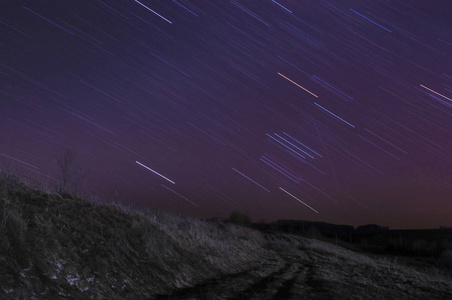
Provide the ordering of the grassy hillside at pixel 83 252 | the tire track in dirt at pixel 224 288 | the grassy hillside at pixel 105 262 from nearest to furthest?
1. the grassy hillside at pixel 83 252
2. the grassy hillside at pixel 105 262
3. the tire track in dirt at pixel 224 288

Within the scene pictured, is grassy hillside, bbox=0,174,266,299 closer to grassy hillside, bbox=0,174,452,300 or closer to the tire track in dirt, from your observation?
grassy hillside, bbox=0,174,452,300

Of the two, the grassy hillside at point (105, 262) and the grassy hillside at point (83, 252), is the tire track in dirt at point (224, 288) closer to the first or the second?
the grassy hillside at point (105, 262)

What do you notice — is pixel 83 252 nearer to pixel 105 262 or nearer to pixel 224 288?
pixel 105 262

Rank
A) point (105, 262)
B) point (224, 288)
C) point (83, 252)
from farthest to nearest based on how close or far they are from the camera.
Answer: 1. point (224, 288)
2. point (105, 262)
3. point (83, 252)

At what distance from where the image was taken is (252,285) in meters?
12.8

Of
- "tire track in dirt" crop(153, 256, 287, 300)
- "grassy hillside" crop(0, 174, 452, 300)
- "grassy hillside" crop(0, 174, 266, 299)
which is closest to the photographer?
"grassy hillside" crop(0, 174, 266, 299)

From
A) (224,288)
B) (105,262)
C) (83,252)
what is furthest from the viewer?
(224,288)

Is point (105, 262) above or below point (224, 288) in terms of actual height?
below

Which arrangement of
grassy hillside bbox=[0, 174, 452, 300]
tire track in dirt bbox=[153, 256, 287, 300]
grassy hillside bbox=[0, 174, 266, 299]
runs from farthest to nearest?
tire track in dirt bbox=[153, 256, 287, 300] → grassy hillside bbox=[0, 174, 452, 300] → grassy hillside bbox=[0, 174, 266, 299]

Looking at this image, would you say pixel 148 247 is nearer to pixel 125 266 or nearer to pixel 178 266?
pixel 178 266

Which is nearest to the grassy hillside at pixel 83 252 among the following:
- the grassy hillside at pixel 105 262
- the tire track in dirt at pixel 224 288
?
the grassy hillside at pixel 105 262

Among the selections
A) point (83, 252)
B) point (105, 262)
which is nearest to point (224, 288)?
point (105, 262)

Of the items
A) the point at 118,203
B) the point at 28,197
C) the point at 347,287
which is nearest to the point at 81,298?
the point at 28,197

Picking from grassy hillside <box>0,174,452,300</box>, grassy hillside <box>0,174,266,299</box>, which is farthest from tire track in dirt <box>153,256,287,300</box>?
grassy hillside <box>0,174,266,299</box>
